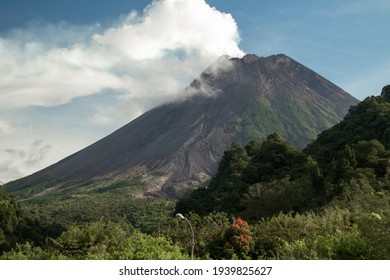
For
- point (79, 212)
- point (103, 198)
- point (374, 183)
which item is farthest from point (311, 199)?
point (103, 198)

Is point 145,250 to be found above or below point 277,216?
above

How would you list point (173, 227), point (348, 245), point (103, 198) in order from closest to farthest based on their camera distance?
point (348, 245)
point (173, 227)
point (103, 198)

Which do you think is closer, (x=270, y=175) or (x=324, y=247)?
(x=324, y=247)

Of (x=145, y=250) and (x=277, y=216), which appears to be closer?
(x=145, y=250)

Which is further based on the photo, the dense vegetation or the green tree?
the dense vegetation

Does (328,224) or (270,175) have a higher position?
(270,175)

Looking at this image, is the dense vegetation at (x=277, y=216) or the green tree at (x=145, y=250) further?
the dense vegetation at (x=277, y=216)
